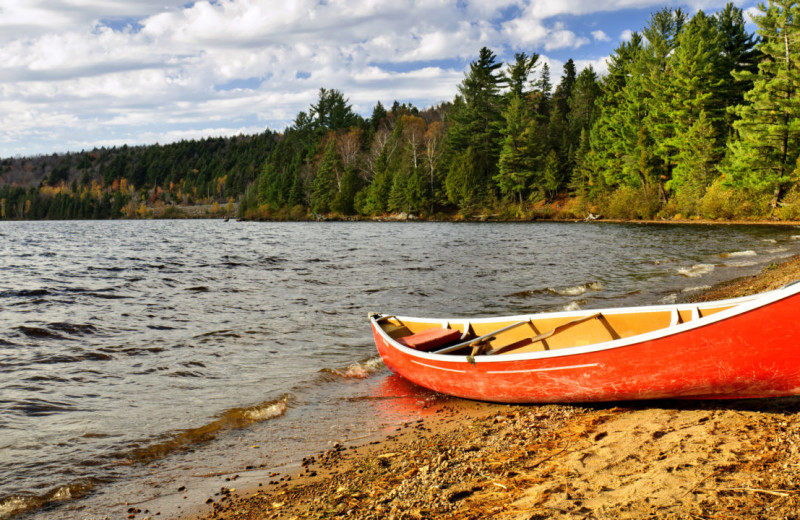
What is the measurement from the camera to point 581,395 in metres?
5.96

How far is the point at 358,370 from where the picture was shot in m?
9.36

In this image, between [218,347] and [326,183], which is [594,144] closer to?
[326,183]

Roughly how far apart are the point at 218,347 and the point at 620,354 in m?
8.53

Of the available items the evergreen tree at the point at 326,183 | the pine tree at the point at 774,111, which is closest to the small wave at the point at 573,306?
the pine tree at the point at 774,111

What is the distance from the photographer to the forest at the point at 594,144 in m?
37.9

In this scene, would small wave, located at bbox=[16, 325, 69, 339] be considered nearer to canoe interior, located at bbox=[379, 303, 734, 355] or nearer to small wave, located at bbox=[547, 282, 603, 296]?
canoe interior, located at bbox=[379, 303, 734, 355]

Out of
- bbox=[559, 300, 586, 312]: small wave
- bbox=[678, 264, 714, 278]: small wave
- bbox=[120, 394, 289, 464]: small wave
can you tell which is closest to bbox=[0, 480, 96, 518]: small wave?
bbox=[120, 394, 289, 464]: small wave

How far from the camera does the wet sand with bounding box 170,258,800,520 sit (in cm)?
350

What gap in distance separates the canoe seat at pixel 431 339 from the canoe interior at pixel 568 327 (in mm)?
219

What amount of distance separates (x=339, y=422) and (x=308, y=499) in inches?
94.6

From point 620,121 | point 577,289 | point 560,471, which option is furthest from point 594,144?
point 560,471

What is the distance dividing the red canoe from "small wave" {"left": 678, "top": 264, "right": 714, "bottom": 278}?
13297 mm

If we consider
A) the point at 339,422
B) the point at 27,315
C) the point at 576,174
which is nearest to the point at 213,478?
the point at 339,422

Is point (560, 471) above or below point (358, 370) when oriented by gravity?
above
